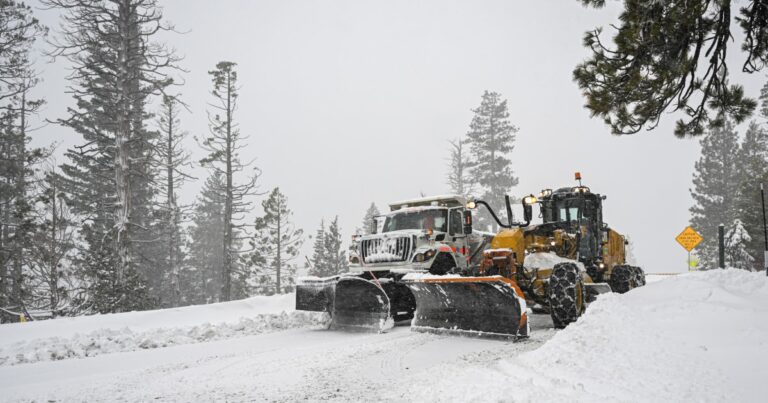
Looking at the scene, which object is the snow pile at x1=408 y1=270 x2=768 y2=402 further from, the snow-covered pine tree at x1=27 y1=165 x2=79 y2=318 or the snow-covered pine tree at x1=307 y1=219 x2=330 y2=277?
the snow-covered pine tree at x1=307 y1=219 x2=330 y2=277

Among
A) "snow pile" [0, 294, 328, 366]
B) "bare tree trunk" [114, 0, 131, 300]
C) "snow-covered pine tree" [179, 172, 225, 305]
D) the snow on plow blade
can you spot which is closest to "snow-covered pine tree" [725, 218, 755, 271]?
the snow on plow blade

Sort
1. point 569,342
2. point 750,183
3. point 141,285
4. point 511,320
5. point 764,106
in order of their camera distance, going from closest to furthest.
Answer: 1. point 569,342
2. point 511,320
3. point 141,285
4. point 750,183
5. point 764,106

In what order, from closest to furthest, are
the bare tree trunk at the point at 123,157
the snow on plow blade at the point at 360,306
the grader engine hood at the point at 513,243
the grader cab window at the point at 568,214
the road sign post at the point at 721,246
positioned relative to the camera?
the grader engine hood at the point at 513,243, the snow on plow blade at the point at 360,306, the grader cab window at the point at 568,214, the road sign post at the point at 721,246, the bare tree trunk at the point at 123,157

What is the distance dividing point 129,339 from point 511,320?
19.8 ft

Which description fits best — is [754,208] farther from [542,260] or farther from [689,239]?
[542,260]

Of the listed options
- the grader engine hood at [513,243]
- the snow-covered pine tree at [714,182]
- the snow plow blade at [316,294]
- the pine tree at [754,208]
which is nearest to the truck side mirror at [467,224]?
the grader engine hood at [513,243]

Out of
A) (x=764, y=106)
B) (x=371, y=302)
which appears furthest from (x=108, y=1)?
(x=764, y=106)

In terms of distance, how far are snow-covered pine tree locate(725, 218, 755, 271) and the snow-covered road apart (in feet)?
73.7

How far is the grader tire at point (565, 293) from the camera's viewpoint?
7535mm

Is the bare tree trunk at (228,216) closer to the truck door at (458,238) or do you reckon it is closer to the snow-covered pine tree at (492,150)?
the truck door at (458,238)

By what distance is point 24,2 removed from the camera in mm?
17922

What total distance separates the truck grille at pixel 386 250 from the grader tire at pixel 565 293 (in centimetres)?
368

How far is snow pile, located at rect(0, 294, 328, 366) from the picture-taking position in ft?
23.0

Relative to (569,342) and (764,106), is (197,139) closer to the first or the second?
(569,342)
